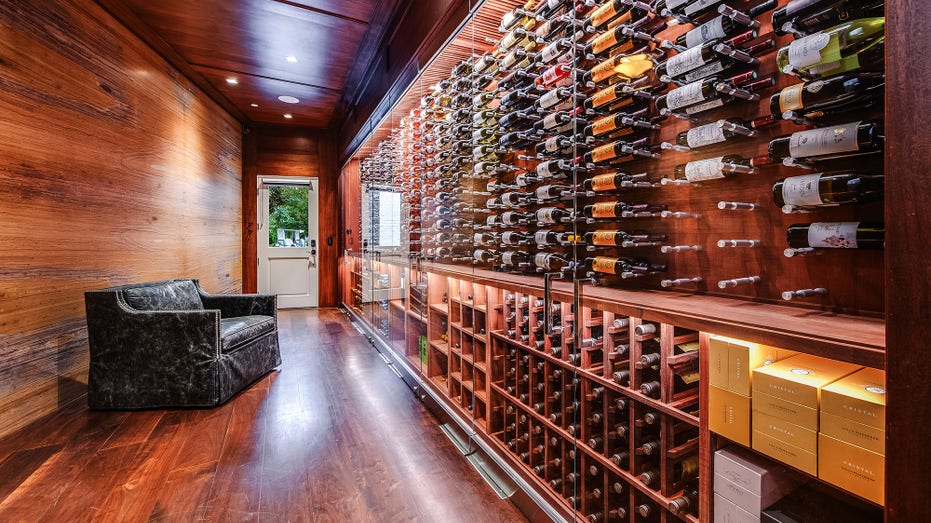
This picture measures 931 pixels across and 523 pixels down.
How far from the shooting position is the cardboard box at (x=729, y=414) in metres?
0.93

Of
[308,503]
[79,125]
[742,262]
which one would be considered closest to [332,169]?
[79,125]

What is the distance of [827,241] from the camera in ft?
3.22

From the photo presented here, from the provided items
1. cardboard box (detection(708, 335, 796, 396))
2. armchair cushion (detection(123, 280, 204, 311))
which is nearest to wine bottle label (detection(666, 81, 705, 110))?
cardboard box (detection(708, 335, 796, 396))

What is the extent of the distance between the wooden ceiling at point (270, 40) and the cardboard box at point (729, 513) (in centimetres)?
354

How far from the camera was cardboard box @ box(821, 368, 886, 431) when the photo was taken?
73 centimetres

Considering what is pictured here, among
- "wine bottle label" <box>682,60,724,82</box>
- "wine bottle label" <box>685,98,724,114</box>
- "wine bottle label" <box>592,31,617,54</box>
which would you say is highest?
"wine bottle label" <box>592,31,617,54</box>

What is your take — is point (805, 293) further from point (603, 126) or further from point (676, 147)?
point (603, 126)

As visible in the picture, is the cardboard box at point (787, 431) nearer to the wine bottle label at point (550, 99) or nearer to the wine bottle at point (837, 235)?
the wine bottle at point (837, 235)

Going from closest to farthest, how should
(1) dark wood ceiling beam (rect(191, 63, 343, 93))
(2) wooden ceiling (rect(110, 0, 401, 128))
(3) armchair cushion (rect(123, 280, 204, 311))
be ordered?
(3) armchair cushion (rect(123, 280, 204, 311)) < (2) wooden ceiling (rect(110, 0, 401, 128)) < (1) dark wood ceiling beam (rect(191, 63, 343, 93))

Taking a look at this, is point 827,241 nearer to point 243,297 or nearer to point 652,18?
point 652,18

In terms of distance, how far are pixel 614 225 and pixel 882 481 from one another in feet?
3.62

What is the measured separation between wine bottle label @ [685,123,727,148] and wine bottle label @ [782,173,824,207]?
24 centimetres

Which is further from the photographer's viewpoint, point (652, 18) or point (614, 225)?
point (614, 225)

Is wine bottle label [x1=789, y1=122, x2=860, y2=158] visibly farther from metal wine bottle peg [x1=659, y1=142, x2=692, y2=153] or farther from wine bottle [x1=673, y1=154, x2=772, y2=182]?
metal wine bottle peg [x1=659, y1=142, x2=692, y2=153]
